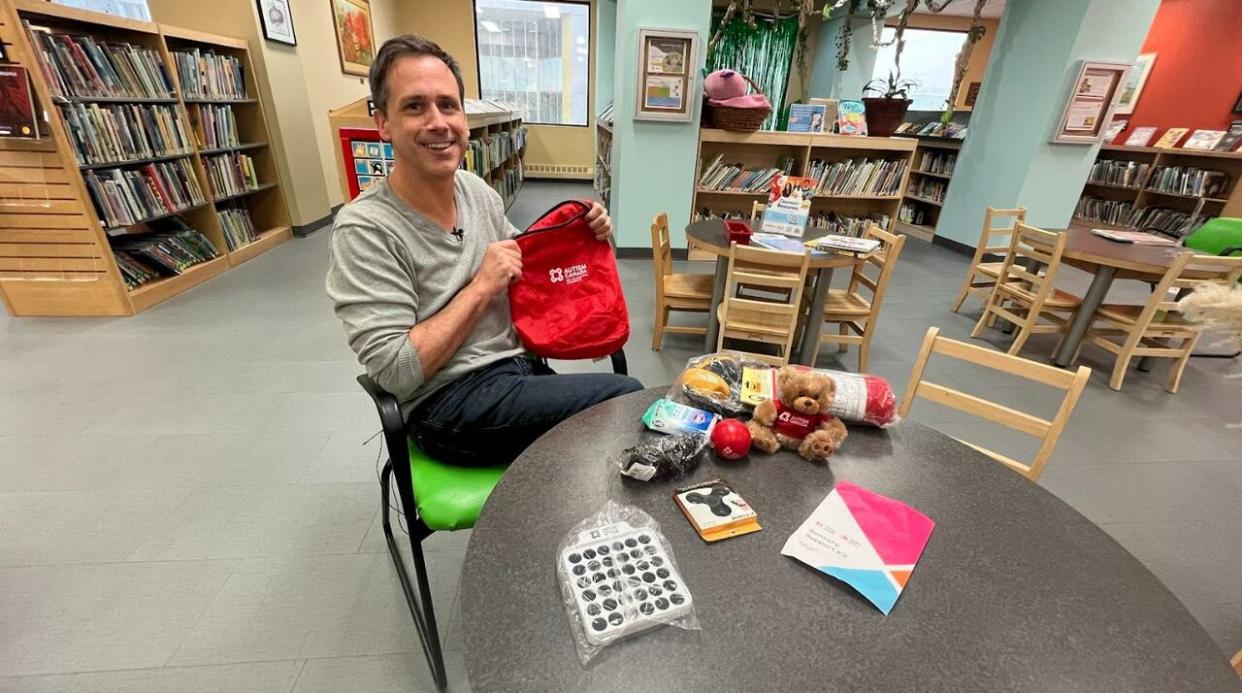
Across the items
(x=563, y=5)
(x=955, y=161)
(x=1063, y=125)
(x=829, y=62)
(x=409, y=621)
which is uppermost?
(x=563, y=5)

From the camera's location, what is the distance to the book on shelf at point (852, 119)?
4.36 m

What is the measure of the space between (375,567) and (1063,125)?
5.97 metres

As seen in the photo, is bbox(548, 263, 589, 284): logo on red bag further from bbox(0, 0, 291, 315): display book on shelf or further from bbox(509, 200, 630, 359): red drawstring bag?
bbox(0, 0, 291, 315): display book on shelf

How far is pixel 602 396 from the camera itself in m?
1.24

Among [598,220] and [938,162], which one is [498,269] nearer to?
[598,220]

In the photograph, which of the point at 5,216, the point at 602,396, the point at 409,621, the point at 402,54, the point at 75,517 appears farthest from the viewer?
the point at 5,216

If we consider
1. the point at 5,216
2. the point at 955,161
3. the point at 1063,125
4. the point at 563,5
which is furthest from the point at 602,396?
the point at 563,5

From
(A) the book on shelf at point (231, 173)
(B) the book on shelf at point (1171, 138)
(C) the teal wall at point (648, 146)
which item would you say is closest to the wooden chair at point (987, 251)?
(C) the teal wall at point (648, 146)

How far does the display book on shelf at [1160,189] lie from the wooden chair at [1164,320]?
3.93m

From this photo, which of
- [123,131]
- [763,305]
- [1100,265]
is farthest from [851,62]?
[123,131]

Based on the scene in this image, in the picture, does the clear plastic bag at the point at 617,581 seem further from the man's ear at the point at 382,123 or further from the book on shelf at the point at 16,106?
the book on shelf at the point at 16,106

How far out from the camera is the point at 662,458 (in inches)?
33.8

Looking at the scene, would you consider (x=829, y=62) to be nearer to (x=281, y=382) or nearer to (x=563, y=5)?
(x=563, y=5)

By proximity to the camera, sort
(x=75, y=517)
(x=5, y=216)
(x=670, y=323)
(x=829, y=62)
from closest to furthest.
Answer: (x=75, y=517), (x=5, y=216), (x=670, y=323), (x=829, y=62)
